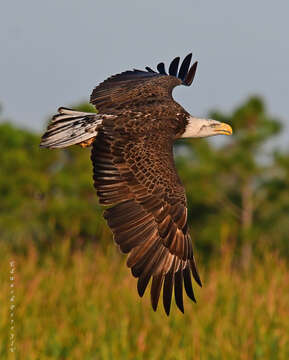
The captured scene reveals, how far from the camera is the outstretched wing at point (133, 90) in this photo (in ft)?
23.1

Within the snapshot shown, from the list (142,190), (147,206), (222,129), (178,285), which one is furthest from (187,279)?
(222,129)

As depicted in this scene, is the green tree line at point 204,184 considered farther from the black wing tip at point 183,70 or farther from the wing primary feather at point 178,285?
the wing primary feather at point 178,285

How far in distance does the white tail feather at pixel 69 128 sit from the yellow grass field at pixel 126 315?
226 centimetres

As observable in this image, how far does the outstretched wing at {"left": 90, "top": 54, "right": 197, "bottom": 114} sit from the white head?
1.03 feet

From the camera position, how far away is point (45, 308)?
9305 millimetres

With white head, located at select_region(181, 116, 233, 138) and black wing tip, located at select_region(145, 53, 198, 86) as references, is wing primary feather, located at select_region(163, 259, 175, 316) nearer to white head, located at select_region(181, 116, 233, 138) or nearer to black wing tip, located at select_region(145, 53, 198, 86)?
white head, located at select_region(181, 116, 233, 138)

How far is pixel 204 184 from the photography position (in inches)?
1144

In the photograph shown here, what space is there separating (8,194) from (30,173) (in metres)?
1.22

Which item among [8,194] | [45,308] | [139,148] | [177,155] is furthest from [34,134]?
[139,148]

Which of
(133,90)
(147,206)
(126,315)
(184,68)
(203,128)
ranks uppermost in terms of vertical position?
(184,68)

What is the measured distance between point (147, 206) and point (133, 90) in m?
2.00

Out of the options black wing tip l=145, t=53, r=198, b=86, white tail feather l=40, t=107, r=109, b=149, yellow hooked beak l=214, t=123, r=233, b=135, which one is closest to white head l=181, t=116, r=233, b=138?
yellow hooked beak l=214, t=123, r=233, b=135

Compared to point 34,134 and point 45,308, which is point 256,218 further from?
point 45,308

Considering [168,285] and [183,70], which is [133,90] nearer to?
[183,70]
